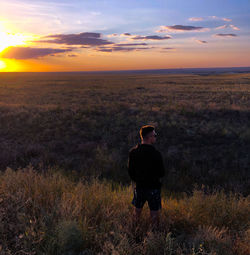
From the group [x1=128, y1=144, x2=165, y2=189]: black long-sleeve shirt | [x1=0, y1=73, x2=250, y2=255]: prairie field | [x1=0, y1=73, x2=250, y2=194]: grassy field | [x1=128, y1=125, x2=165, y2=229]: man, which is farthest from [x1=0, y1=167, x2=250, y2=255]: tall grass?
[x1=0, y1=73, x2=250, y2=194]: grassy field

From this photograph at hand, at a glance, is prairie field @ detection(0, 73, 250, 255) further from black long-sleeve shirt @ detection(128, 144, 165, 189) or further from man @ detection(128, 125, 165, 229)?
black long-sleeve shirt @ detection(128, 144, 165, 189)

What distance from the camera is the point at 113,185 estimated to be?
6004 millimetres

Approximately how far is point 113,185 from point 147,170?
282cm

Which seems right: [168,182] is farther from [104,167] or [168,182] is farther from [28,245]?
[28,245]

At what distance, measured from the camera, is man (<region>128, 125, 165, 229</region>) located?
11.0ft

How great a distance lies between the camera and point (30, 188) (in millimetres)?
4508

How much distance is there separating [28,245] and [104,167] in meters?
5.13

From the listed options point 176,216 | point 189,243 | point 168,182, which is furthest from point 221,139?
point 189,243

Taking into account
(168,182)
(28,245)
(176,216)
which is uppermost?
(28,245)

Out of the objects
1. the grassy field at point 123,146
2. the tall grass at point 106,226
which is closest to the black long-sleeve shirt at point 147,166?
the tall grass at point 106,226

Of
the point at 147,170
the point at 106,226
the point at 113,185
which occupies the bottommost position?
the point at 113,185

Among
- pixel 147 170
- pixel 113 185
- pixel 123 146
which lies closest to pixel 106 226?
pixel 147 170

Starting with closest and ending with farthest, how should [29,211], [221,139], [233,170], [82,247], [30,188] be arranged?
[82,247] → [29,211] → [30,188] → [233,170] → [221,139]

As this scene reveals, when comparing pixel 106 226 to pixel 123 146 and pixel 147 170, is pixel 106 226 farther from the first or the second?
pixel 123 146
